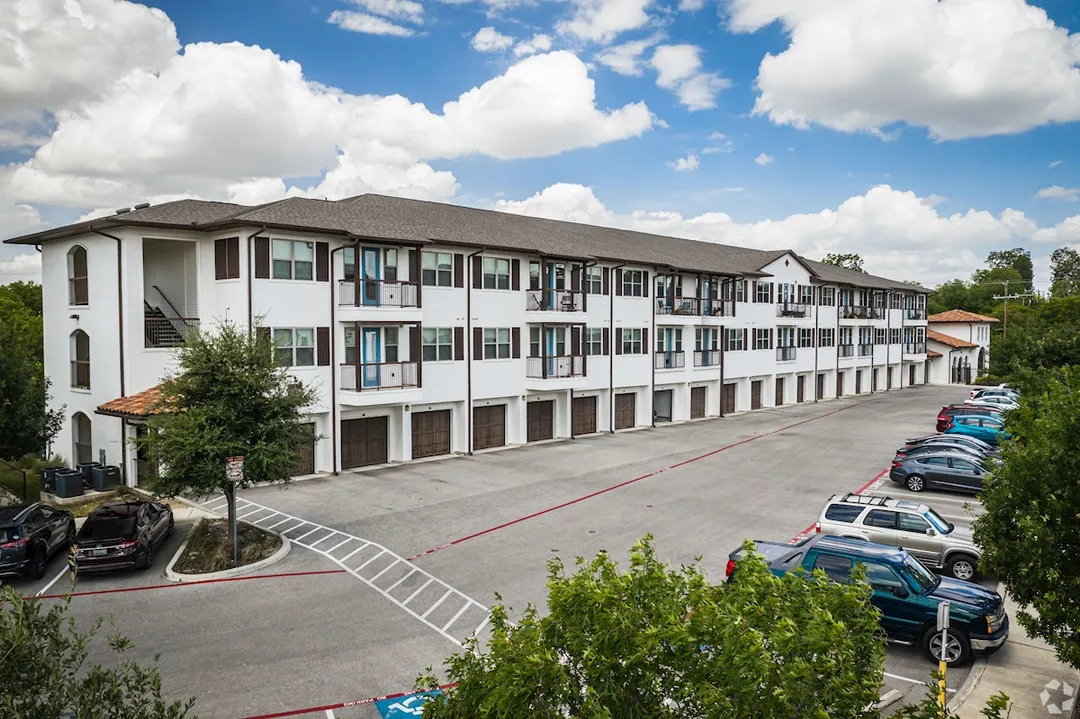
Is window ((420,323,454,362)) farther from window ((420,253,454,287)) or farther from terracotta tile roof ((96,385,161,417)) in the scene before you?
terracotta tile roof ((96,385,161,417))

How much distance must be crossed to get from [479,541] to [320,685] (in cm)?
784

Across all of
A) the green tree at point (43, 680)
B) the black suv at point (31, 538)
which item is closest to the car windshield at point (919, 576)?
the green tree at point (43, 680)

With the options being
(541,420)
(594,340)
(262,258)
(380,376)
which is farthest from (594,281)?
(262,258)

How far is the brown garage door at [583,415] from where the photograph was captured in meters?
37.4

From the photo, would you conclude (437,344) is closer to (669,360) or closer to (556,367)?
(556,367)

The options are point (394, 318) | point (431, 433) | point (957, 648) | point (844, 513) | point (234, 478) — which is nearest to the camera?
point (957, 648)

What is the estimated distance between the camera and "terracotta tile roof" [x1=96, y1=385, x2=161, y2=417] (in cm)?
2303

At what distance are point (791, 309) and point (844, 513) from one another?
1455 inches

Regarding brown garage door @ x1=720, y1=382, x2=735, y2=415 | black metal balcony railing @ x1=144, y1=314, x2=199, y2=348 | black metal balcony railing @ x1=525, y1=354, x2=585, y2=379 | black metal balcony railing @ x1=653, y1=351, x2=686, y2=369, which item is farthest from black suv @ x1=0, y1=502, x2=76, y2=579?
brown garage door @ x1=720, y1=382, x2=735, y2=415

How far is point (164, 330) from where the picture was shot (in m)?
26.3

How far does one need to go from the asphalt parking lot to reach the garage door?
1186 millimetres

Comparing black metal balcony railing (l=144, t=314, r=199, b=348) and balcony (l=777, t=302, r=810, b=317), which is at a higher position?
balcony (l=777, t=302, r=810, b=317)

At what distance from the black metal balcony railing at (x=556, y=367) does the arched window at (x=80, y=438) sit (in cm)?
1856

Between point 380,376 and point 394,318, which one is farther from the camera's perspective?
point 394,318
